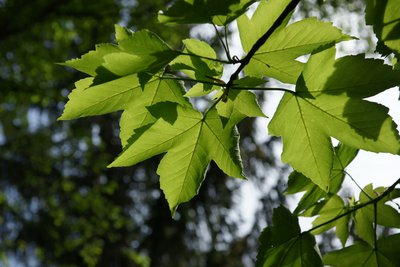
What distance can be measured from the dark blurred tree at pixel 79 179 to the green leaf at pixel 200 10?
4.18 m

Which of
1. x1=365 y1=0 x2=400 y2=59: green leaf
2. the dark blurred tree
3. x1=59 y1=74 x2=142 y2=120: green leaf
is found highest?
x1=365 y1=0 x2=400 y2=59: green leaf

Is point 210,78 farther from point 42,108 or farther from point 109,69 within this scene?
point 42,108

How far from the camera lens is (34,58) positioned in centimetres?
489

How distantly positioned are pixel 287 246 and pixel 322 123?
24 cm

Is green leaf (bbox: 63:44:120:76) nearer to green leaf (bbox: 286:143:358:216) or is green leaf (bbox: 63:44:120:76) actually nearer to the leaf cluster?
the leaf cluster

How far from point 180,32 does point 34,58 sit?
5.18ft

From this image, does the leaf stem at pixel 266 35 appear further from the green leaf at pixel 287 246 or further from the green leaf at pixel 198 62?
the green leaf at pixel 287 246

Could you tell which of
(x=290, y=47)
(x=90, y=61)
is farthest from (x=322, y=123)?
(x=90, y=61)

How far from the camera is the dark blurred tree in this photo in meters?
A: 4.85

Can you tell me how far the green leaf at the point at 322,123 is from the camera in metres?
0.61

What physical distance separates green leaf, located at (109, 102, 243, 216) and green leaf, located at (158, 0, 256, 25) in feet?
0.52

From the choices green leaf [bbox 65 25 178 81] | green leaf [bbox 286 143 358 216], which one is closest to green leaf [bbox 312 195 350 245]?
green leaf [bbox 286 143 358 216]

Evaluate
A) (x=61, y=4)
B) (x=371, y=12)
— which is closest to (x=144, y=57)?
(x=371, y=12)

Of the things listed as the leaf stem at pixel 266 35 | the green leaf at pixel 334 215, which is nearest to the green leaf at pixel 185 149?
the leaf stem at pixel 266 35
